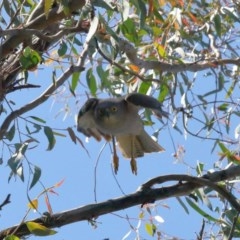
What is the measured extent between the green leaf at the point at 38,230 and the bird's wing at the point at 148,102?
2.71 feet

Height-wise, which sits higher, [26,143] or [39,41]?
[39,41]

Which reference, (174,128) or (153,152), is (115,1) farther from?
(153,152)

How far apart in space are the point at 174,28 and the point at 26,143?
3.09ft

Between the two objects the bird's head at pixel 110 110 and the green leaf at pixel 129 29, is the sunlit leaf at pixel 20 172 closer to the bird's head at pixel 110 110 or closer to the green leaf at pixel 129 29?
the green leaf at pixel 129 29

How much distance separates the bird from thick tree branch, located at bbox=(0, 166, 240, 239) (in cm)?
73

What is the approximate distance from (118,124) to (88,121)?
148 millimetres

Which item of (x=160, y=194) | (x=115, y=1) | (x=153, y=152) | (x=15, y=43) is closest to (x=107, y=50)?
(x=115, y=1)

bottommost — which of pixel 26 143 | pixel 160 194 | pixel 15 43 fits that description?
pixel 160 194

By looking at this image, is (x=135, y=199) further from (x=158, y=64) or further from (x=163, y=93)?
(x=163, y=93)

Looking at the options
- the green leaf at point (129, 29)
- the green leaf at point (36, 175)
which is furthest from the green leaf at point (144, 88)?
the green leaf at point (36, 175)

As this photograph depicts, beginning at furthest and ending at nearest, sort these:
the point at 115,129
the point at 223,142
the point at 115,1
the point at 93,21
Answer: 1. the point at 115,129
2. the point at 223,142
3. the point at 115,1
4. the point at 93,21

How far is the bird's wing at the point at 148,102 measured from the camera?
10.1 feet

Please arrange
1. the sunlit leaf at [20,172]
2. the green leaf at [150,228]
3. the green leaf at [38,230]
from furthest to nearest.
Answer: the green leaf at [150,228] < the sunlit leaf at [20,172] < the green leaf at [38,230]

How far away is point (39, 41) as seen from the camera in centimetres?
299
